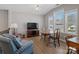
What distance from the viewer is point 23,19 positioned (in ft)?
11.6

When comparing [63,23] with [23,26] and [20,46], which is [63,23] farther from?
[20,46]

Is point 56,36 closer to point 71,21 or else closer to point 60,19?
point 60,19

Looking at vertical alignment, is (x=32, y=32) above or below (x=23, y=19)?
below

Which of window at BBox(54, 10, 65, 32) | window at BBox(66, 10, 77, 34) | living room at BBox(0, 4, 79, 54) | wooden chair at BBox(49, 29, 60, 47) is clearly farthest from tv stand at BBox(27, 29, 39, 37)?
window at BBox(66, 10, 77, 34)

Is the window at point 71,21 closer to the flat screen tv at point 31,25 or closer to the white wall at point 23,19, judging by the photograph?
the white wall at point 23,19

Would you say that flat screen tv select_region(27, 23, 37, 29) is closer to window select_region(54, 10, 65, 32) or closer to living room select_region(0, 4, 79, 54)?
living room select_region(0, 4, 79, 54)

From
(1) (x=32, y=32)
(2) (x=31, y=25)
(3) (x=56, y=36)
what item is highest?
(2) (x=31, y=25)

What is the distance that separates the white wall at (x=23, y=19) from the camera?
3.46 metres

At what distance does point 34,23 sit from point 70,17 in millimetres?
1128

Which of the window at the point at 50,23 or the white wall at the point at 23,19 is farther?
the window at the point at 50,23

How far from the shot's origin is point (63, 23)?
→ 353 centimetres

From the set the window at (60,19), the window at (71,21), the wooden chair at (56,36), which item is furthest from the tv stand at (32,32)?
the window at (71,21)

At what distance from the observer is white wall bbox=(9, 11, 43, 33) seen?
3459 millimetres

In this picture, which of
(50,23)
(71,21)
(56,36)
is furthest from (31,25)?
(71,21)
